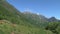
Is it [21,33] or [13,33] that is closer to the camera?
[13,33]

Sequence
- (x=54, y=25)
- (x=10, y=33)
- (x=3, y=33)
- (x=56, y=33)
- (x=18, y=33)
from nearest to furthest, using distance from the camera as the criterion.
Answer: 1. (x=3, y=33)
2. (x=10, y=33)
3. (x=18, y=33)
4. (x=56, y=33)
5. (x=54, y=25)

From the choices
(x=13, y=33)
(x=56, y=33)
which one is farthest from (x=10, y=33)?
(x=56, y=33)

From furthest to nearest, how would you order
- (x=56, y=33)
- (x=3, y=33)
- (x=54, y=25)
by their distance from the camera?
(x=54, y=25) → (x=56, y=33) → (x=3, y=33)

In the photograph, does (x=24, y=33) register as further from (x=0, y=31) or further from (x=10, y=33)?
(x=0, y=31)

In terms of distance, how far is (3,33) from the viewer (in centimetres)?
4209

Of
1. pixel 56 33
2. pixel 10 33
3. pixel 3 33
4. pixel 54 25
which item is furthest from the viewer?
pixel 54 25

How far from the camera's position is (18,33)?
4962 centimetres

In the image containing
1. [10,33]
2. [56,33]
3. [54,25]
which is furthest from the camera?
[54,25]

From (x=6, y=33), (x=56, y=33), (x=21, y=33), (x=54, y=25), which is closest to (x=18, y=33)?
(x=21, y=33)

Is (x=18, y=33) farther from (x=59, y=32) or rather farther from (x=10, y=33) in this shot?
(x=59, y=32)

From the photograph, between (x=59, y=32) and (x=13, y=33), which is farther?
(x=59, y=32)

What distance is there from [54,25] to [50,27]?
259cm

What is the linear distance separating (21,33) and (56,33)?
36.3 metres

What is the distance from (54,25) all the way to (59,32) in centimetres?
2354
